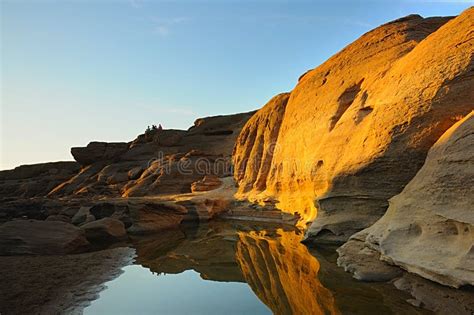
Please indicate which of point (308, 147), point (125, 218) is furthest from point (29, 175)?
point (308, 147)

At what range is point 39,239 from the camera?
10422 mm

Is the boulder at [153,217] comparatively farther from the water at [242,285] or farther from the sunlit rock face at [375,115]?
the sunlit rock face at [375,115]

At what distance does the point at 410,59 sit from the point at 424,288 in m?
6.82

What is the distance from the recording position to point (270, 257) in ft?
32.4

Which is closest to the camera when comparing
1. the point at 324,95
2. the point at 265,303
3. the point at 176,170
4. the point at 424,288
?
the point at 424,288

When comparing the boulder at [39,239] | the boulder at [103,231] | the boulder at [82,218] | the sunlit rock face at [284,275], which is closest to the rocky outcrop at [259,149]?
the boulder at [103,231]

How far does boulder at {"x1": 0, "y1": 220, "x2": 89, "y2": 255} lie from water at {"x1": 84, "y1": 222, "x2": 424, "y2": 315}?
2.05 m

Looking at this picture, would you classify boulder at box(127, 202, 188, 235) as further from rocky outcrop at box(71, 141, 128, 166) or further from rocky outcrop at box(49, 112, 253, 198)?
rocky outcrop at box(71, 141, 128, 166)

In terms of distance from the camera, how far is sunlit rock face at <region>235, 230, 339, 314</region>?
5.93m

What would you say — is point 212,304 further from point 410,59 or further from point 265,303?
point 410,59

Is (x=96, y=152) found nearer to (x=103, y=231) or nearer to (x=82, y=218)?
(x=82, y=218)

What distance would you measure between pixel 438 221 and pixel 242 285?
163 inches

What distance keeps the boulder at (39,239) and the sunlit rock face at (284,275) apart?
5.21 metres

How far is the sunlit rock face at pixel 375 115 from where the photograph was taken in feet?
27.0
